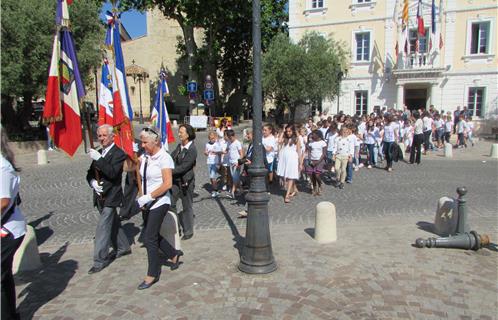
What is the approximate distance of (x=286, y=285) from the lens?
4535 mm

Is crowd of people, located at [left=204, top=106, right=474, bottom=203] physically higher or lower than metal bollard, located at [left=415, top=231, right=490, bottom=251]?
higher

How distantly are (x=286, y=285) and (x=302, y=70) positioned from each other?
66.3 ft

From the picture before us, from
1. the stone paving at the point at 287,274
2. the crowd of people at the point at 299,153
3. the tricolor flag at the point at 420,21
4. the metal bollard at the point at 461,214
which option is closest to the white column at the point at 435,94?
the tricolor flag at the point at 420,21

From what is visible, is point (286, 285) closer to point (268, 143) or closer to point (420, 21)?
point (268, 143)

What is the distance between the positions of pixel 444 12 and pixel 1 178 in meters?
27.7

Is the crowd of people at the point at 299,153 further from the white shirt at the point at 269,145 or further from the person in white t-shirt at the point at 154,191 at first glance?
the person in white t-shirt at the point at 154,191

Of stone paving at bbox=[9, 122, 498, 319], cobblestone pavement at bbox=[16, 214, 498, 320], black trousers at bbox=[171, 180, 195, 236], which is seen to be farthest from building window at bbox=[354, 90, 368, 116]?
black trousers at bbox=[171, 180, 195, 236]

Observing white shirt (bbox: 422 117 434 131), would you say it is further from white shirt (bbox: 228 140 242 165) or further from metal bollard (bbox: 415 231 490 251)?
metal bollard (bbox: 415 231 490 251)

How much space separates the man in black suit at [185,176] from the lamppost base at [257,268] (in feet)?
5.39

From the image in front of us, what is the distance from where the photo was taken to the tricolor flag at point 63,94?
18.6ft

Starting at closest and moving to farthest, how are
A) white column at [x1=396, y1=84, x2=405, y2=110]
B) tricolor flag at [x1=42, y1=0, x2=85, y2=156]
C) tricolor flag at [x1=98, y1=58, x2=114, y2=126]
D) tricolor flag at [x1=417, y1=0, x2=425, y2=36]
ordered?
1. tricolor flag at [x1=42, y1=0, x2=85, y2=156]
2. tricolor flag at [x1=98, y1=58, x2=114, y2=126]
3. tricolor flag at [x1=417, y1=0, x2=425, y2=36]
4. white column at [x1=396, y1=84, x2=405, y2=110]

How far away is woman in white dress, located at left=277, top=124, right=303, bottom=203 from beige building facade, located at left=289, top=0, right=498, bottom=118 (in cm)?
1889

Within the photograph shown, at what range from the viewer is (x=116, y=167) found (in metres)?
4.86

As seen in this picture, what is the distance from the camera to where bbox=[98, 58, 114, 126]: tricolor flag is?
258 inches
